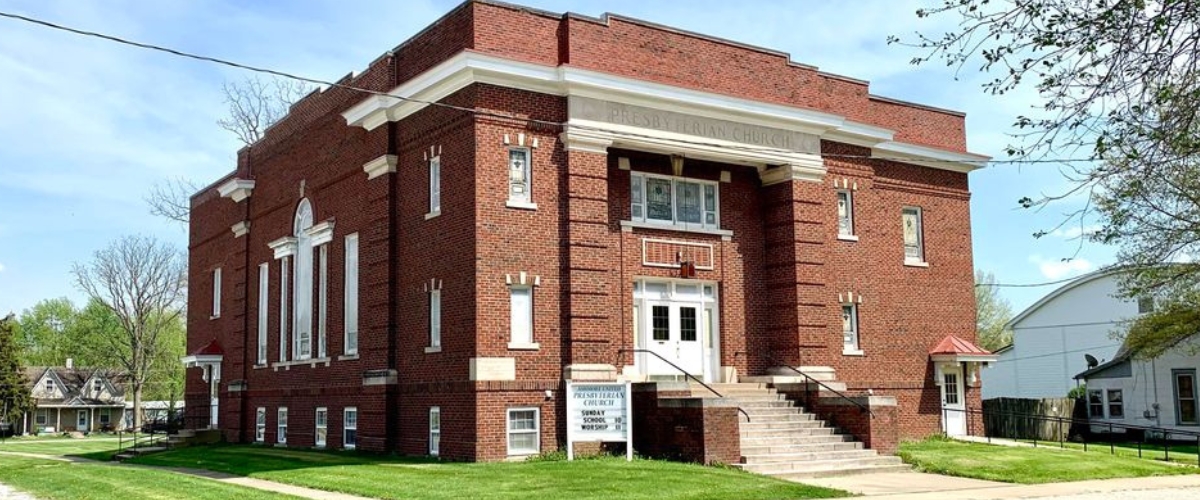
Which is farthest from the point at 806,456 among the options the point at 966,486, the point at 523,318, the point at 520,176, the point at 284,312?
the point at 284,312

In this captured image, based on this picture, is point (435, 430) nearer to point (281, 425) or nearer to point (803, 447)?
point (803, 447)

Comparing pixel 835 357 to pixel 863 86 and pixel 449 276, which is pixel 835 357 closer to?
pixel 863 86

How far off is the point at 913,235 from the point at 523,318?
→ 1287cm

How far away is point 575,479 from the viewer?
736 inches

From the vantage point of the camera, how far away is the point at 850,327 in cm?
2862

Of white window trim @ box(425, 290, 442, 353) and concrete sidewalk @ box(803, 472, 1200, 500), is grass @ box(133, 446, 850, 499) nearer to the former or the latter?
concrete sidewalk @ box(803, 472, 1200, 500)

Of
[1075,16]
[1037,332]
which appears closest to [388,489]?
[1075,16]

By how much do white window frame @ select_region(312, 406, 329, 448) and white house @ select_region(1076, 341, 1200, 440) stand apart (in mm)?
26513

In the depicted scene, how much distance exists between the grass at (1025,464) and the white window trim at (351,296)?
→ 1299 centimetres

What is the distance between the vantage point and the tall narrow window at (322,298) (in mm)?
29344

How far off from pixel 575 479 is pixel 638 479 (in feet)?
3.38

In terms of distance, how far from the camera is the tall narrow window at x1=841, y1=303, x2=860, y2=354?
92.9ft

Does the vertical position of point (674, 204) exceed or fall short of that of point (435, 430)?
it exceeds it

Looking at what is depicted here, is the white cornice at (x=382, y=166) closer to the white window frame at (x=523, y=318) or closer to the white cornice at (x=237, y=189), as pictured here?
the white window frame at (x=523, y=318)
